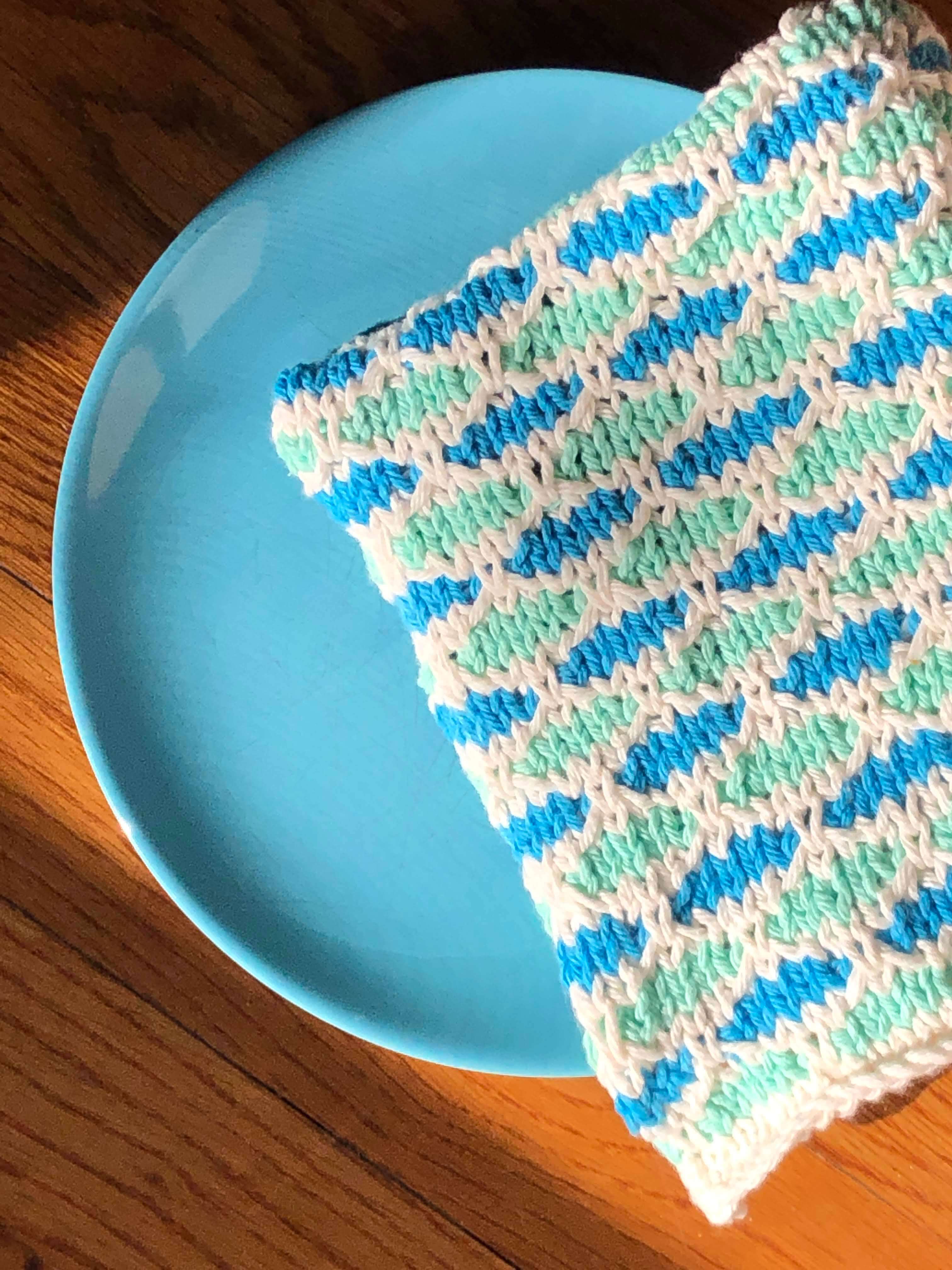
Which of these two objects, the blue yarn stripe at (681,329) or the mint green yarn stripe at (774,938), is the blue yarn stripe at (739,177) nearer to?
the blue yarn stripe at (681,329)

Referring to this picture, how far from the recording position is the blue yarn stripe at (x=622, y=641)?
1.37 ft

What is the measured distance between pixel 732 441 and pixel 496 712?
0.15m

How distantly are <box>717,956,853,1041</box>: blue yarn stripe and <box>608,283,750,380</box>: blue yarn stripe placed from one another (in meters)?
0.26

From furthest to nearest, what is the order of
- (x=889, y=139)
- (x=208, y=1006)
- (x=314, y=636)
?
(x=208, y=1006)
(x=314, y=636)
(x=889, y=139)

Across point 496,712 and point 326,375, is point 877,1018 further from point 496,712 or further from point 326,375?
point 326,375

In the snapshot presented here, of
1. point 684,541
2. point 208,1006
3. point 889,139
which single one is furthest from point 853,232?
point 208,1006

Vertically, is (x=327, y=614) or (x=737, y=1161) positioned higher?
(x=327, y=614)

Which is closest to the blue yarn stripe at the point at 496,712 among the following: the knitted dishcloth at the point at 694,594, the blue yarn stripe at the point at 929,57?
the knitted dishcloth at the point at 694,594

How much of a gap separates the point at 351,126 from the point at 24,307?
0.78 ft

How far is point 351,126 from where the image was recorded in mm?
518

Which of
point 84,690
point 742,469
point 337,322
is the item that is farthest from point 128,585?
point 742,469

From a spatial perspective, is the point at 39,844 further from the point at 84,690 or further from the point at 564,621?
the point at 564,621

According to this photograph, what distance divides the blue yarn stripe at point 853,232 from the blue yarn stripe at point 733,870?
23 cm

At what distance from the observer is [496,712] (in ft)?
1.38
